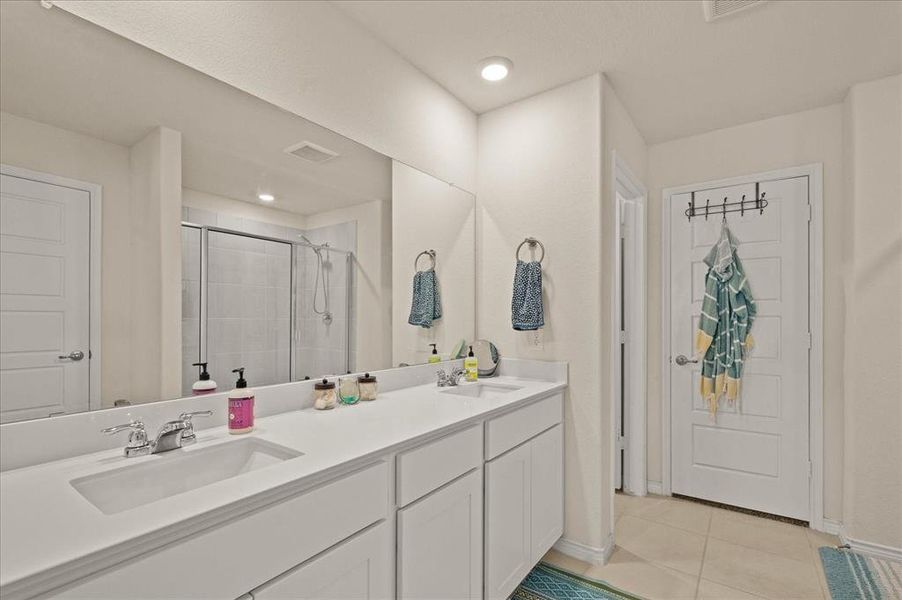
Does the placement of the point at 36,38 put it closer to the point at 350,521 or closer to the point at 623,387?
the point at 350,521

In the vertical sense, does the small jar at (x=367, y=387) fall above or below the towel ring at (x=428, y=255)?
below

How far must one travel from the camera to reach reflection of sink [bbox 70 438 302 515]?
1.05 m

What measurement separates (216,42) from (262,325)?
98 centimetres

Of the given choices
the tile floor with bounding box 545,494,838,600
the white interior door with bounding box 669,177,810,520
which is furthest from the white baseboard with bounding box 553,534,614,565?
the white interior door with bounding box 669,177,810,520

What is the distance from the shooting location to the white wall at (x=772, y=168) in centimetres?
263

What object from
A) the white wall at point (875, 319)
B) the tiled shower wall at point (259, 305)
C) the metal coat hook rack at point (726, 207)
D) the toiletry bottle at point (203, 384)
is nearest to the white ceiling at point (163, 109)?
the tiled shower wall at point (259, 305)

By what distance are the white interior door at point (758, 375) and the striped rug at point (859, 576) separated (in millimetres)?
388

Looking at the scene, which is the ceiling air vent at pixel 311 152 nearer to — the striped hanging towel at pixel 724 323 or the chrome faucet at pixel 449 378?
the chrome faucet at pixel 449 378

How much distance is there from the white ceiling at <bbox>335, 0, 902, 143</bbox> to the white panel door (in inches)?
52.6

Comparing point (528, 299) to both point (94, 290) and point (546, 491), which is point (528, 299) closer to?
point (546, 491)

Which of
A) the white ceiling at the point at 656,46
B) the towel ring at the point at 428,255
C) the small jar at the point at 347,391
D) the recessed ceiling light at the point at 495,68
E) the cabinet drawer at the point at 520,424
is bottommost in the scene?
the cabinet drawer at the point at 520,424

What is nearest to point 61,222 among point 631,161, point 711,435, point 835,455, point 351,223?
point 351,223

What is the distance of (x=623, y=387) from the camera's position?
3209 mm

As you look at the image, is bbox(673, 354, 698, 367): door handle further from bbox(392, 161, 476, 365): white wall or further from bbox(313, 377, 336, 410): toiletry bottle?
bbox(313, 377, 336, 410): toiletry bottle
